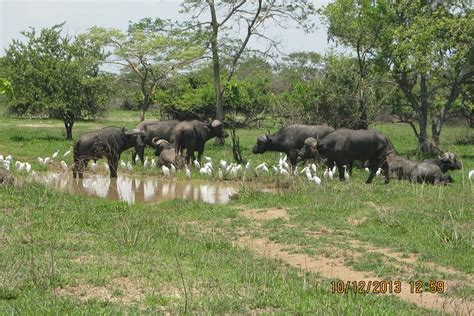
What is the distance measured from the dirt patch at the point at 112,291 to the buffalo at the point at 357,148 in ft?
33.9

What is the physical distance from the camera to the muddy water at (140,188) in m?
14.1

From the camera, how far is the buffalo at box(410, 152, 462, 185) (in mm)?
15844

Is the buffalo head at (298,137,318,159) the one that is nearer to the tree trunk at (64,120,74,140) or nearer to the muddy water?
the muddy water

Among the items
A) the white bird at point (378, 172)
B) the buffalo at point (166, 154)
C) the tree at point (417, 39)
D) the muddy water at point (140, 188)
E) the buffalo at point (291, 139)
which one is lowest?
the muddy water at point (140, 188)

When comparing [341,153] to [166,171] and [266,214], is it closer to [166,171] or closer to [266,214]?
[166,171]

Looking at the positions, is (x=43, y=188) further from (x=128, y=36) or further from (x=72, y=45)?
(x=128, y=36)

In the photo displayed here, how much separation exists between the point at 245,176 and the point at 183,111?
1999 centimetres

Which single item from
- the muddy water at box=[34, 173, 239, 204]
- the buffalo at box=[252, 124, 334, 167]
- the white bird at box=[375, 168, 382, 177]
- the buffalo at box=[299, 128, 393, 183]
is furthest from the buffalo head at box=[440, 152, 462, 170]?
the muddy water at box=[34, 173, 239, 204]

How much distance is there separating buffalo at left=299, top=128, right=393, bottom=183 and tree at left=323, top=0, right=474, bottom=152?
15.3 feet

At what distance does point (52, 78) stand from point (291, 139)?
40.0 feet

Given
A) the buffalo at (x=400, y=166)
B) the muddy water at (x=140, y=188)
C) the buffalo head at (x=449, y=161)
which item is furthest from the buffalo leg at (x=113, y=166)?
the buffalo head at (x=449, y=161)

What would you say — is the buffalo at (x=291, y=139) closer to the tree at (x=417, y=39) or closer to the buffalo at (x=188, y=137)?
the buffalo at (x=188, y=137)

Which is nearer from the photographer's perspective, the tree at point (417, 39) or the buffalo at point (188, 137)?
the buffalo at point (188, 137)

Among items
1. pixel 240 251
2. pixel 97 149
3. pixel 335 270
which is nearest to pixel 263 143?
pixel 97 149
